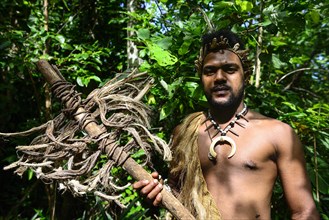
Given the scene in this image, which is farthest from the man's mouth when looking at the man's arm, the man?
the man's arm

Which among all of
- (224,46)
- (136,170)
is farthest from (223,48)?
(136,170)

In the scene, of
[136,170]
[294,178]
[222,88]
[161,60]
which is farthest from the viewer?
[161,60]

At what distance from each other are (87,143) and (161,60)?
80 centimetres

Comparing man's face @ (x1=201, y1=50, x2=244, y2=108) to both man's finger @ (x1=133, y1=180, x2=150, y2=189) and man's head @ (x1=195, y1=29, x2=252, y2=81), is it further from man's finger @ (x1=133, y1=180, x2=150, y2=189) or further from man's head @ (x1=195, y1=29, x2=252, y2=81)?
man's finger @ (x1=133, y1=180, x2=150, y2=189)

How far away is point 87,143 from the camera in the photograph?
167 cm

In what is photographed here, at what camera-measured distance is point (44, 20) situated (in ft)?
11.7

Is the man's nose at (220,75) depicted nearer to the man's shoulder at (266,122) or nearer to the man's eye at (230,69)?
the man's eye at (230,69)

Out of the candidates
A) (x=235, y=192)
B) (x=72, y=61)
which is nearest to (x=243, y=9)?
(x=235, y=192)

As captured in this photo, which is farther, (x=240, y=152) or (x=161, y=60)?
(x=161, y=60)

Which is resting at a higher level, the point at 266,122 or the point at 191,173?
the point at 266,122

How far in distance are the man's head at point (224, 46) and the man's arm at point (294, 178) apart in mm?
424

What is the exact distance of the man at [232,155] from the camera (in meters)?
1.79

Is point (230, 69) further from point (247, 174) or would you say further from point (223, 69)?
point (247, 174)

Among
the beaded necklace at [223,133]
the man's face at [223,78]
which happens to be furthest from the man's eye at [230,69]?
the beaded necklace at [223,133]
